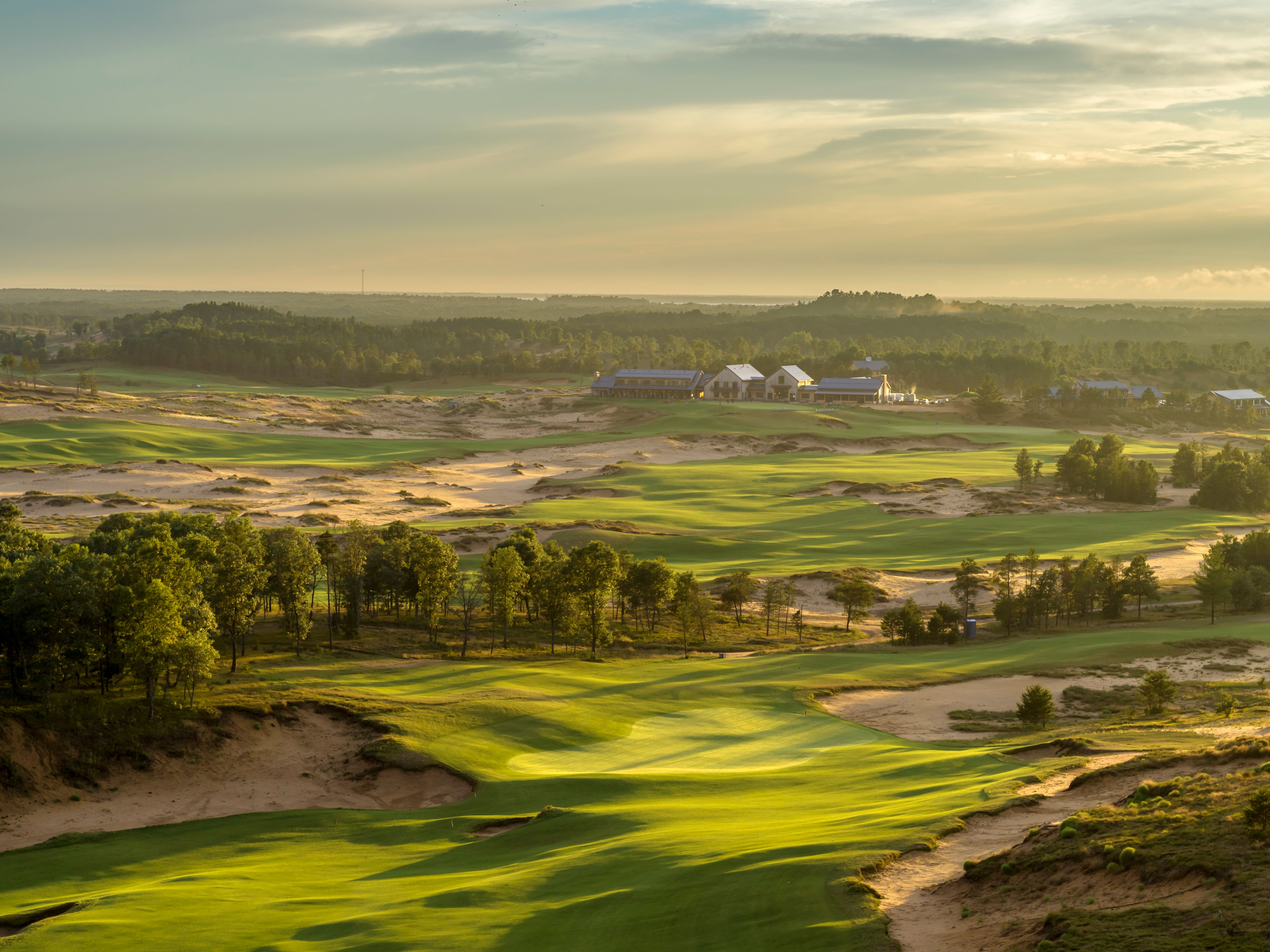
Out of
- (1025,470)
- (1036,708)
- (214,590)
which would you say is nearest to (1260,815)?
(1036,708)

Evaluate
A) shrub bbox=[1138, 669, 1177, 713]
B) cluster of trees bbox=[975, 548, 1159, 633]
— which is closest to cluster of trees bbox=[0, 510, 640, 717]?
cluster of trees bbox=[975, 548, 1159, 633]

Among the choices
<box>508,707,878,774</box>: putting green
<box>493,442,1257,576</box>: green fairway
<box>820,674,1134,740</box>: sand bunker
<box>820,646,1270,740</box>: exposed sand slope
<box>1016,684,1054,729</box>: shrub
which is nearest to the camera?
<box>508,707,878,774</box>: putting green

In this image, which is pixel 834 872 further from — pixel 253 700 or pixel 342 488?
pixel 342 488

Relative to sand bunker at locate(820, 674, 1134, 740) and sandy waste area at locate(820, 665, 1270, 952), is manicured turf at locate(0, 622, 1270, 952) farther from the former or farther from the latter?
sand bunker at locate(820, 674, 1134, 740)

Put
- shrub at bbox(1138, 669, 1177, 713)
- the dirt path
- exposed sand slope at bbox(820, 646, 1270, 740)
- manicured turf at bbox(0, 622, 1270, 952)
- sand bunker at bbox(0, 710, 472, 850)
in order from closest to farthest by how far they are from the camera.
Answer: the dirt path, manicured turf at bbox(0, 622, 1270, 952), sand bunker at bbox(0, 710, 472, 850), shrub at bbox(1138, 669, 1177, 713), exposed sand slope at bbox(820, 646, 1270, 740)

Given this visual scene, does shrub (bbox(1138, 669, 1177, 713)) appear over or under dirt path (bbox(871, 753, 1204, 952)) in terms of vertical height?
under

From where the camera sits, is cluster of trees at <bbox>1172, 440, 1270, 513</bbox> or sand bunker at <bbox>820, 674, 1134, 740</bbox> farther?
cluster of trees at <bbox>1172, 440, 1270, 513</bbox>

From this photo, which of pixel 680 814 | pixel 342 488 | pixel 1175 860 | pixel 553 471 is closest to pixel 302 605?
pixel 680 814

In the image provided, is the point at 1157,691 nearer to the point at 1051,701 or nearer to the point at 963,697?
the point at 1051,701
